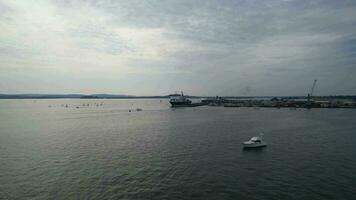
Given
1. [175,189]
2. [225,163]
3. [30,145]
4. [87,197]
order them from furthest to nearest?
[30,145]
[225,163]
[175,189]
[87,197]

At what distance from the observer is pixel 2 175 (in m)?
28.3

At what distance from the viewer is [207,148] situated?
41312mm

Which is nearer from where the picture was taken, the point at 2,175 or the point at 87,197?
the point at 87,197

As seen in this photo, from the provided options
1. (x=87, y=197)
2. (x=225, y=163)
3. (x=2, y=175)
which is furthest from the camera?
(x=225, y=163)

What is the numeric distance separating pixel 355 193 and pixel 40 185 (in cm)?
2993

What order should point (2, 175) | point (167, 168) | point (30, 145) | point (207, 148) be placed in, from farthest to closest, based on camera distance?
point (30, 145) → point (207, 148) → point (167, 168) → point (2, 175)

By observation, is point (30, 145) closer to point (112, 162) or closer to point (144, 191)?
point (112, 162)

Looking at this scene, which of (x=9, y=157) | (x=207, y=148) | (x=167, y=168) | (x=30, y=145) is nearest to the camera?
(x=167, y=168)

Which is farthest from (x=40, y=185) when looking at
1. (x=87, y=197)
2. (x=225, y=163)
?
(x=225, y=163)

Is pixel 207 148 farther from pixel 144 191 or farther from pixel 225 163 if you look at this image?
pixel 144 191

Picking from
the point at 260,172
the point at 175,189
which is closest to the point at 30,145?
the point at 175,189

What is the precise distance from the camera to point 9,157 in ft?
118

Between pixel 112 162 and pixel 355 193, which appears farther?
pixel 112 162

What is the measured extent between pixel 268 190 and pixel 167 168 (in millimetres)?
11856
